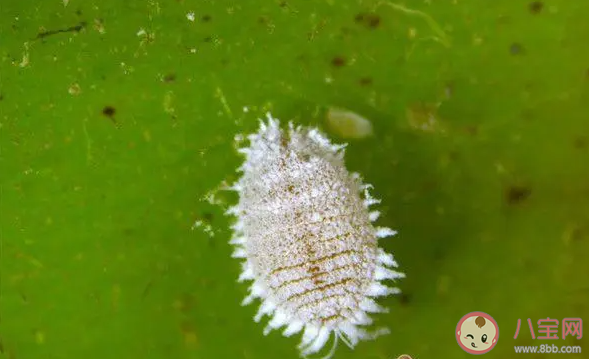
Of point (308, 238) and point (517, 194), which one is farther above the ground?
point (517, 194)

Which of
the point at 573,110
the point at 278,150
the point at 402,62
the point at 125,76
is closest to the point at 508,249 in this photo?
the point at 573,110

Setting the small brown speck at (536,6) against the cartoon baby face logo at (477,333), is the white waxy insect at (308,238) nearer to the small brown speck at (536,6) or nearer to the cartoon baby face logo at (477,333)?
the cartoon baby face logo at (477,333)

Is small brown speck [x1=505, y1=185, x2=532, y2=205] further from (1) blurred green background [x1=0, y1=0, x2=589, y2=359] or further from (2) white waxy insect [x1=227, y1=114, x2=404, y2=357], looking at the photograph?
(2) white waxy insect [x1=227, y1=114, x2=404, y2=357]

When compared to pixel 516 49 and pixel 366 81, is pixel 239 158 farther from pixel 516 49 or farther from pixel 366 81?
pixel 516 49

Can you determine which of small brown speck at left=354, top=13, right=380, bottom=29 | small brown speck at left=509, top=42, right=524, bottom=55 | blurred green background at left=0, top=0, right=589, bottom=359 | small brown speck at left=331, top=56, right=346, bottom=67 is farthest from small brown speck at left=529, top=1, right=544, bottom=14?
small brown speck at left=331, top=56, right=346, bottom=67

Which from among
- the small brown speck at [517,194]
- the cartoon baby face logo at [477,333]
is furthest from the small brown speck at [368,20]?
the cartoon baby face logo at [477,333]

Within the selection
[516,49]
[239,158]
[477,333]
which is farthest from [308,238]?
[516,49]
